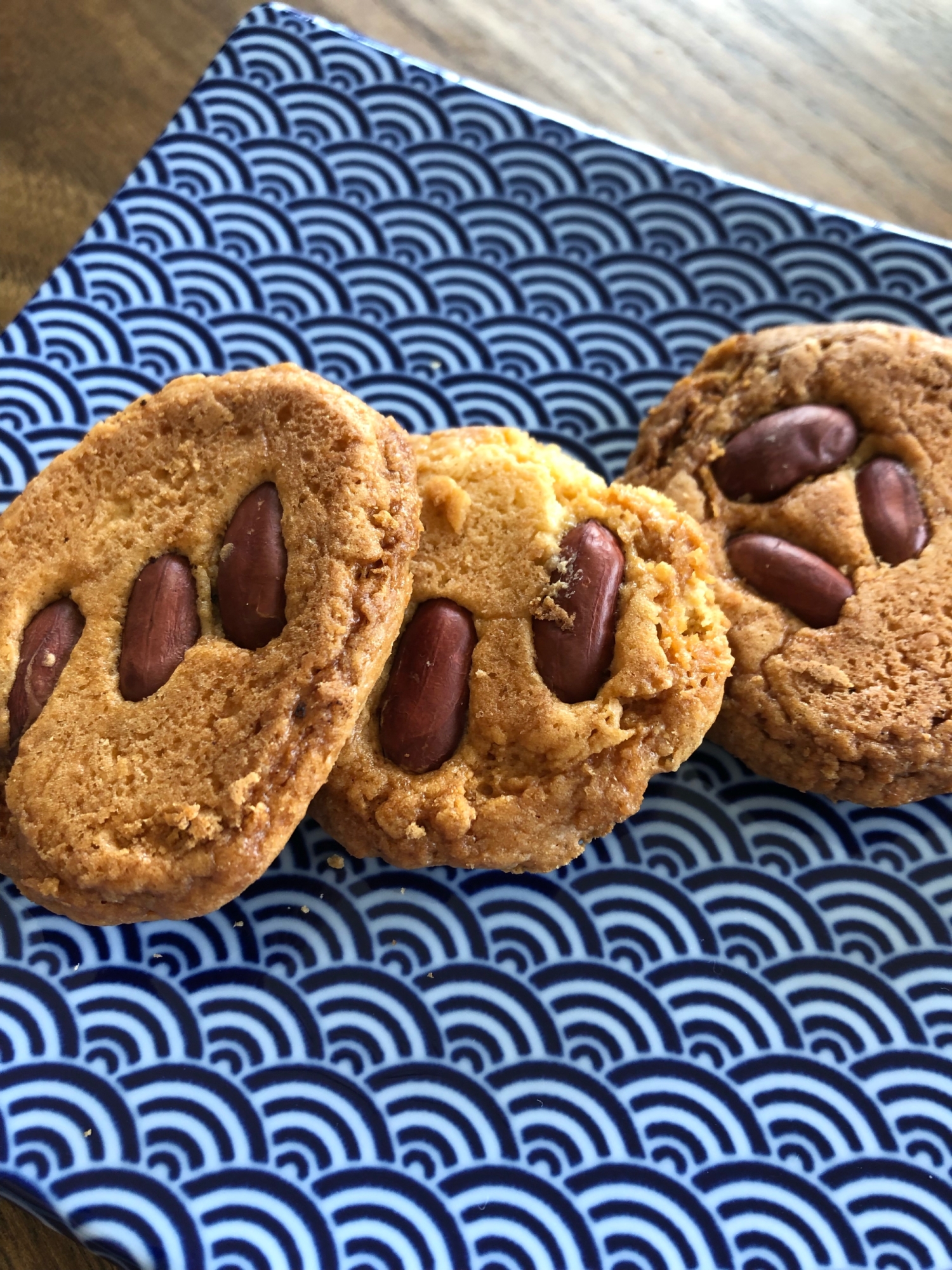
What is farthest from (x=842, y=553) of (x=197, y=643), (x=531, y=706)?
(x=197, y=643)

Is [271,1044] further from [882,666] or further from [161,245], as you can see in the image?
[161,245]

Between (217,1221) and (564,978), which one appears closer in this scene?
(217,1221)

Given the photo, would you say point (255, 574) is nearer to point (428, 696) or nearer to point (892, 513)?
point (428, 696)

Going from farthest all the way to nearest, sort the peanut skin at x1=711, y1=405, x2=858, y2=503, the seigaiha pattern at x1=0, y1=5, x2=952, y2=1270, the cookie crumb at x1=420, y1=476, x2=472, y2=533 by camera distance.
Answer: the peanut skin at x1=711, y1=405, x2=858, y2=503, the cookie crumb at x1=420, y1=476, x2=472, y2=533, the seigaiha pattern at x1=0, y1=5, x2=952, y2=1270

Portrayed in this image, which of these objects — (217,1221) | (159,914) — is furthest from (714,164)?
(217,1221)

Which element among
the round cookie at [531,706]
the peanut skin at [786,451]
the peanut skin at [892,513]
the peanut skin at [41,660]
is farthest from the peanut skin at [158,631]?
the peanut skin at [892,513]

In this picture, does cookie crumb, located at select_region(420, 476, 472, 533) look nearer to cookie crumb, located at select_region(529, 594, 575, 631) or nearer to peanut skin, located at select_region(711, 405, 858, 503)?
cookie crumb, located at select_region(529, 594, 575, 631)

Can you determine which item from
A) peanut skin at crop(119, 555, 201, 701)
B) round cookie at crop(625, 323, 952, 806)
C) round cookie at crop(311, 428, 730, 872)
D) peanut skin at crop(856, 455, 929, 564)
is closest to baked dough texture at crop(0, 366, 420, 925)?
peanut skin at crop(119, 555, 201, 701)
